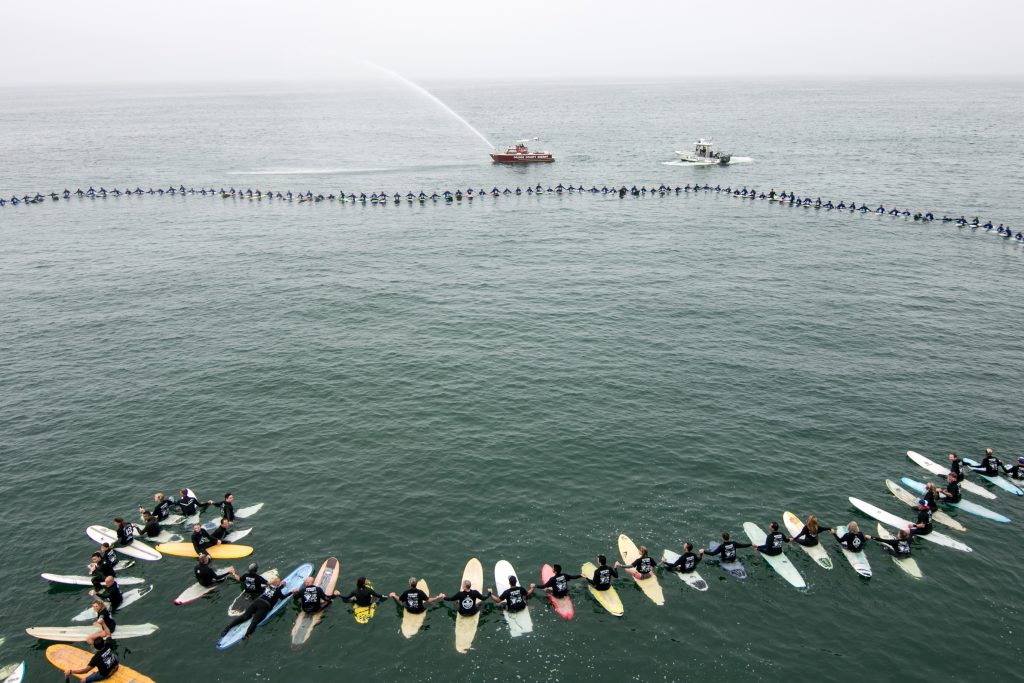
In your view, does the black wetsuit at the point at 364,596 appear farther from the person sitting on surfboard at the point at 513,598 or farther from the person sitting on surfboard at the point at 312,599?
the person sitting on surfboard at the point at 513,598

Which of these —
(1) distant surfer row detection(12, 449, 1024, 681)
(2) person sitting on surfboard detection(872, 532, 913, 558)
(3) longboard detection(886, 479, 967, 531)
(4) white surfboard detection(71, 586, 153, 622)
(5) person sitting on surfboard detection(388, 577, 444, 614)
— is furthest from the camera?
(3) longboard detection(886, 479, 967, 531)

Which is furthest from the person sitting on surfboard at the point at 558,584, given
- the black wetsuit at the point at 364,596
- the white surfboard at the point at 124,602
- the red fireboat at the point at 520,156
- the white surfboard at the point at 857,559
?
the red fireboat at the point at 520,156

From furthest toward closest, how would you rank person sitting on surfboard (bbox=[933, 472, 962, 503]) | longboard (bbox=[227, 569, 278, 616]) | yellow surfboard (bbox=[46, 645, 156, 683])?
1. person sitting on surfboard (bbox=[933, 472, 962, 503])
2. longboard (bbox=[227, 569, 278, 616])
3. yellow surfboard (bbox=[46, 645, 156, 683])

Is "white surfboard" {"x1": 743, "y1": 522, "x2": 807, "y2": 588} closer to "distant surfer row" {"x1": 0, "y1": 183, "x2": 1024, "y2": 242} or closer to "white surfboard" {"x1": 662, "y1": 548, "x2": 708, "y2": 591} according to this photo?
"white surfboard" {"x1": 662, "y1": 548, "x2": 708, "y2": 591}

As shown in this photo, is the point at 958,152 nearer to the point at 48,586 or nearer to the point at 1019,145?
the point at 1019,145

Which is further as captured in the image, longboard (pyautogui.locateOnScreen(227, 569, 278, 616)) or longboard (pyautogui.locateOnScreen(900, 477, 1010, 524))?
longboard (pyautogui.locateOnScreen(900, 477, 1010, 524))

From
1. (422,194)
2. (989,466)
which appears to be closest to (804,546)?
(989,466)

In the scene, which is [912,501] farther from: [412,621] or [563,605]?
[412,621]

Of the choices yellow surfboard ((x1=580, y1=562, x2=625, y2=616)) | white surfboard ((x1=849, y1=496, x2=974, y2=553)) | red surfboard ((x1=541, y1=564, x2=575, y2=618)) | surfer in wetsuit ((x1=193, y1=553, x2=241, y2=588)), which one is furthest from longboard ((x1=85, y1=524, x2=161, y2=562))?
white surfboard ((x1=849, y1=496, x2=974, y2=553))
